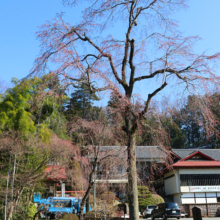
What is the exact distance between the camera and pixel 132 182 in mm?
7074

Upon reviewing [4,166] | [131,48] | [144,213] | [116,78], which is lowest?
[144,213]

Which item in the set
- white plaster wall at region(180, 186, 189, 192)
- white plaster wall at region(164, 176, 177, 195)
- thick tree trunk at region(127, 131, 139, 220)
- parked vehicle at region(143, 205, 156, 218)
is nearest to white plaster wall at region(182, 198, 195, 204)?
white plaster wall at region(180, 186, 189, 192)

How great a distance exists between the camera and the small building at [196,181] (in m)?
25.6

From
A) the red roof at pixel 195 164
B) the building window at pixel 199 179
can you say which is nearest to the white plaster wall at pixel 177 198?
the building window at pixel 199 179

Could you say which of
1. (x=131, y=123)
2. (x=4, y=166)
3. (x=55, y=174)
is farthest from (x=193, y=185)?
(x=131, y=123)

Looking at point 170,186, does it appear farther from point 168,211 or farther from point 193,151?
point 168,211

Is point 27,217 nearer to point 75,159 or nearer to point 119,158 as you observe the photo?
point 75,159

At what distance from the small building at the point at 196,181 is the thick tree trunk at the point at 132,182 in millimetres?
19824

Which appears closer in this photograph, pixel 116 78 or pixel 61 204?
pixel 116 78

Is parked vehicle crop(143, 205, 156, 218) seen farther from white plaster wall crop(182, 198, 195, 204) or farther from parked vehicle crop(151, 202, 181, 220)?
parked vehicle crop(151, 202, 181, 220)

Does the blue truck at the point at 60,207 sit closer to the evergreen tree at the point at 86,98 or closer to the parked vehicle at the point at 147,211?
the evergreen tree at the point at 86,98

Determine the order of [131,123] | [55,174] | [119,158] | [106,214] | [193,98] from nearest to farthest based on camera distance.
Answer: [193,98] → [131,123] → [119,158] → [106,214] → [55,174]

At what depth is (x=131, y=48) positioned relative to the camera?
750 centimetres

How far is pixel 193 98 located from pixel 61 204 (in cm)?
1478
